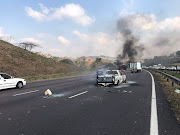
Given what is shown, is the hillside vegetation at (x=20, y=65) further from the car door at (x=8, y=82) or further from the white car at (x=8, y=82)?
the car door at (x=8, y=82)

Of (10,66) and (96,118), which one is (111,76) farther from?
(10,66)

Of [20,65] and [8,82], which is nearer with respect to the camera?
[8,82]

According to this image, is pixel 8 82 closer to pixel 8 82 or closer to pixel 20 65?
pixel 8 82

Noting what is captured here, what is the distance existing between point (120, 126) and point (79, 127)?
117 centimetres

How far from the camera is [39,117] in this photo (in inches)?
207

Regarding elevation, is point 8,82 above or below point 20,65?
below

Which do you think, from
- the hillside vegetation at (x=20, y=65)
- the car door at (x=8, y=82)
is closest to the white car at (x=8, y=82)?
the car door at (x=8, y=82)

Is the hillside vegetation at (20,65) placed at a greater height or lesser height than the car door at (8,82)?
greater

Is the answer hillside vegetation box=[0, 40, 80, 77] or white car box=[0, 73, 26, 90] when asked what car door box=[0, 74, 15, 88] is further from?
hillside vegetation box=[0, 40, 80, 77]

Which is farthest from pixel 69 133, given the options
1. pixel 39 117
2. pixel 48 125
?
pixel 39 117

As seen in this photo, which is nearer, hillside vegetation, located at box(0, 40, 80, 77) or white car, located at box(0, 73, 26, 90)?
white car, located at box(0, 73, 26, 90)

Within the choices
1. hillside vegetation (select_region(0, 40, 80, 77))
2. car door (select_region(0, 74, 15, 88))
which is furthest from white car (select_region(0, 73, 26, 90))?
hillside vegetation (select_region(0, 40, 80, 77))

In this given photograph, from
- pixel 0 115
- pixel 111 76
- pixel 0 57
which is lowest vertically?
pixel 0 115

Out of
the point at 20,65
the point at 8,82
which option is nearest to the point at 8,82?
the point at 8,82
